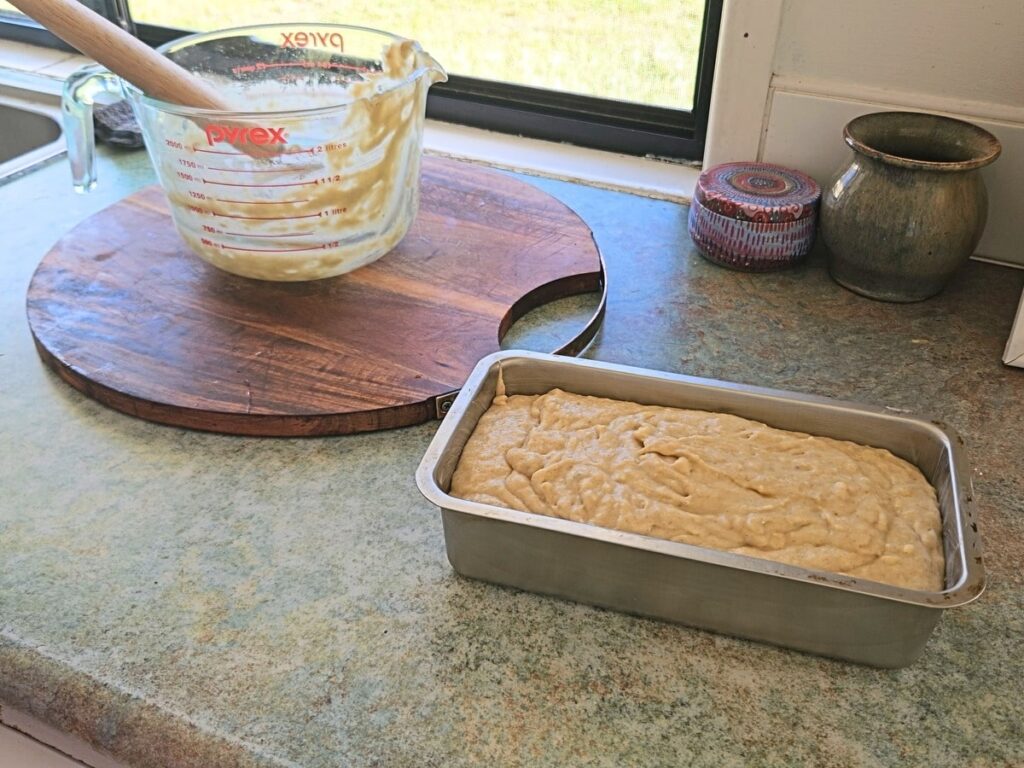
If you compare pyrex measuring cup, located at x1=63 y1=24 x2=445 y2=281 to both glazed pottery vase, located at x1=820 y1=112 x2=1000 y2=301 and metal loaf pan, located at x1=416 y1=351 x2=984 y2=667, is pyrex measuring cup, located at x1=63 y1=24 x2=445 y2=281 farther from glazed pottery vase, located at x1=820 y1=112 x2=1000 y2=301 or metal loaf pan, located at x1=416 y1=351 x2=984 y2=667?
glazed pottery vase, located at x1=820 y1=112 x2=1000 y2=301

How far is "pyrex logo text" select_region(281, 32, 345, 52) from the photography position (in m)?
1.08

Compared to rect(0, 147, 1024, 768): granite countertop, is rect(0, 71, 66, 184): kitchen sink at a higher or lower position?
higher

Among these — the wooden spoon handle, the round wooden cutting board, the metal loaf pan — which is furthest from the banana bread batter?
the wooden spoon handle

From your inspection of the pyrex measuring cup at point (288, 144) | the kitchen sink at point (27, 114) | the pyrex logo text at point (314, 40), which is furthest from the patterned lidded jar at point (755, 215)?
the kitchen sink at point (27, 114)

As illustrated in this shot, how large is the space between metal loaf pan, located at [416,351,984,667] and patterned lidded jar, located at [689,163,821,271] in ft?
1.14

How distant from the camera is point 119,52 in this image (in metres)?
0.86

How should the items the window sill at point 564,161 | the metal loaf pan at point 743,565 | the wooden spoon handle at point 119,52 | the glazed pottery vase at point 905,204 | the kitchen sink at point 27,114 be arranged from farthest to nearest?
the kitchen sink at point 27,114, the window sill at point 564,161, the glazed pottery vase at point 905,204, the wooden spoon handle at point 119,52, the metal loaf pan at point 743,565

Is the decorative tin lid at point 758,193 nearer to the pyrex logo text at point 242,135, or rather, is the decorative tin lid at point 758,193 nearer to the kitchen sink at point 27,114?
the pyrex logo text at point 242,135

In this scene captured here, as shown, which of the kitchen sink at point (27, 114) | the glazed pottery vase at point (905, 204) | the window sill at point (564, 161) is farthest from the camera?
the kitchen sink at point (27, 114)

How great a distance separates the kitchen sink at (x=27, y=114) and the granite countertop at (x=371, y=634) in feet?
2.19

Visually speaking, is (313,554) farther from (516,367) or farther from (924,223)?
(924,223)

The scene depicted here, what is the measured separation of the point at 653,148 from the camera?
52.3 inches

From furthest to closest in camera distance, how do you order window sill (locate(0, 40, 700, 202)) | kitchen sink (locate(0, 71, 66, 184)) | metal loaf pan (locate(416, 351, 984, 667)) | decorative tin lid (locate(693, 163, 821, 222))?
kitchen sink (locate(0, 71, 66, 184)), window sill (locate(0, 40, 700, 202)), decorative tin lid (locate(693, 163, 821, 222)), metal loaf pan (locate(416, 351, 984, 667))

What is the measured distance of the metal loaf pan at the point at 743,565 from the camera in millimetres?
599
